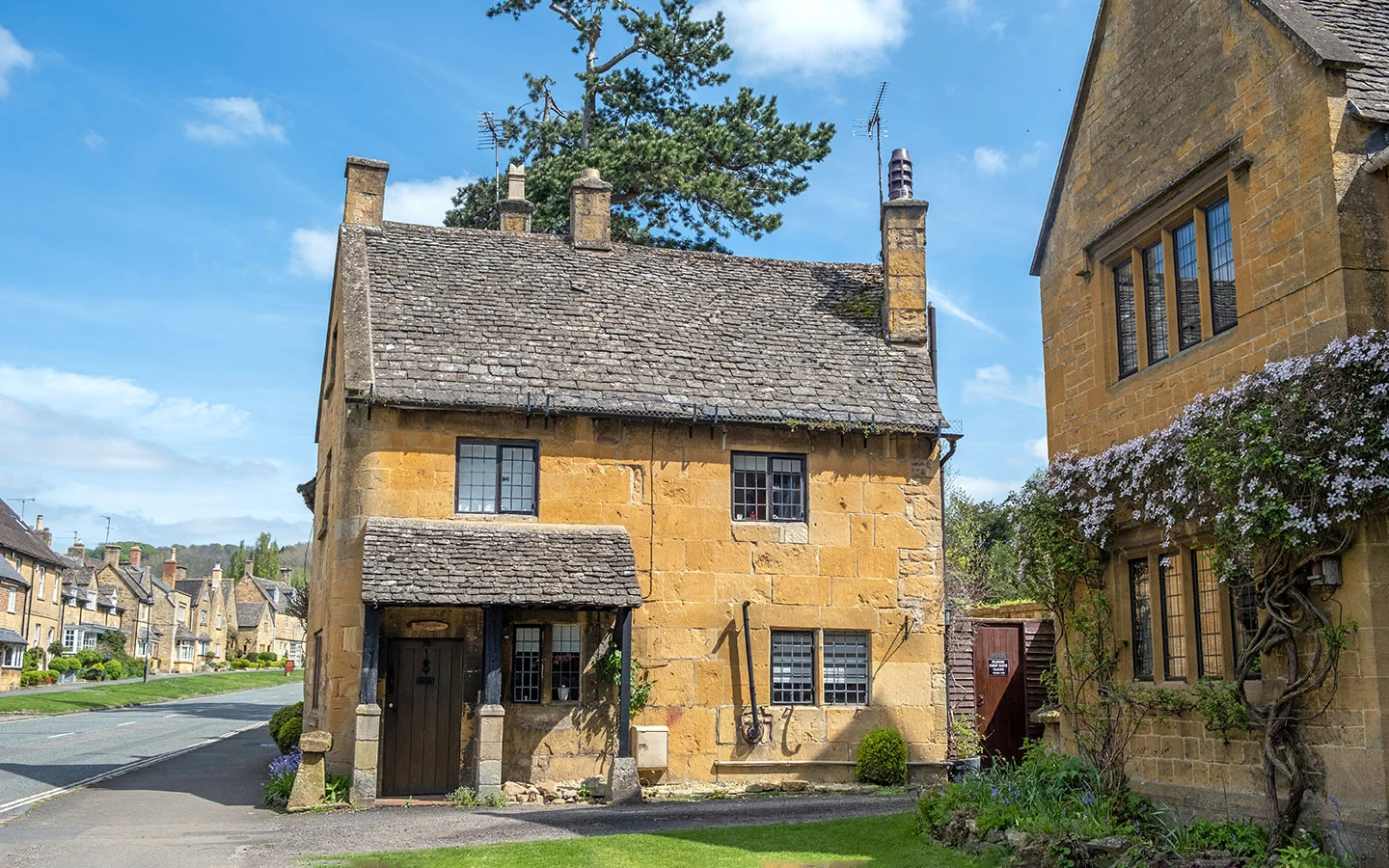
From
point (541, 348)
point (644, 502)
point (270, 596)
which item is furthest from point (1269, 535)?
point (270, 596)

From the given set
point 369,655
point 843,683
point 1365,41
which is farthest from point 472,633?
point 1365,41

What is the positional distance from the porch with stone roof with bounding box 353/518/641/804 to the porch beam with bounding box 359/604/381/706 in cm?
1

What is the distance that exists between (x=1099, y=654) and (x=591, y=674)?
7.58 m

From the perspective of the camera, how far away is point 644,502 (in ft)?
60.5

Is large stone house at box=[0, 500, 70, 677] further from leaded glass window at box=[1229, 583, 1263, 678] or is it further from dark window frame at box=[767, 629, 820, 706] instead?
leaded glass window at box=[1229, 583, 1263, 678]

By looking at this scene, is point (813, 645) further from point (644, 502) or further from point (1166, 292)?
point (1166, 292)

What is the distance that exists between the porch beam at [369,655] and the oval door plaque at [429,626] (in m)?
0.83

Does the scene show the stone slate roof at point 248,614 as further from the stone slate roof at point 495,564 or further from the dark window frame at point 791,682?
the dark window frame at point 791,682

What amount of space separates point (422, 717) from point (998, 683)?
969cm

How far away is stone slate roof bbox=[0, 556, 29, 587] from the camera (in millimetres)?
55250

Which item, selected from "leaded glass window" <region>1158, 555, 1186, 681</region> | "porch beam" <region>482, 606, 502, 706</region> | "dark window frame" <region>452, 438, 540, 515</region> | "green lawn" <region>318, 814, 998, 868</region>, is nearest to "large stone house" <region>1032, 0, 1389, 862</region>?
"leaded glass window" <region>1158, 555, 1186, 681</region>

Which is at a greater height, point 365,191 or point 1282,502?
point 365,191

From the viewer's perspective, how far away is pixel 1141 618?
12867 mm

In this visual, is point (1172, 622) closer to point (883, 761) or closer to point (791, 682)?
point (883, 761)
